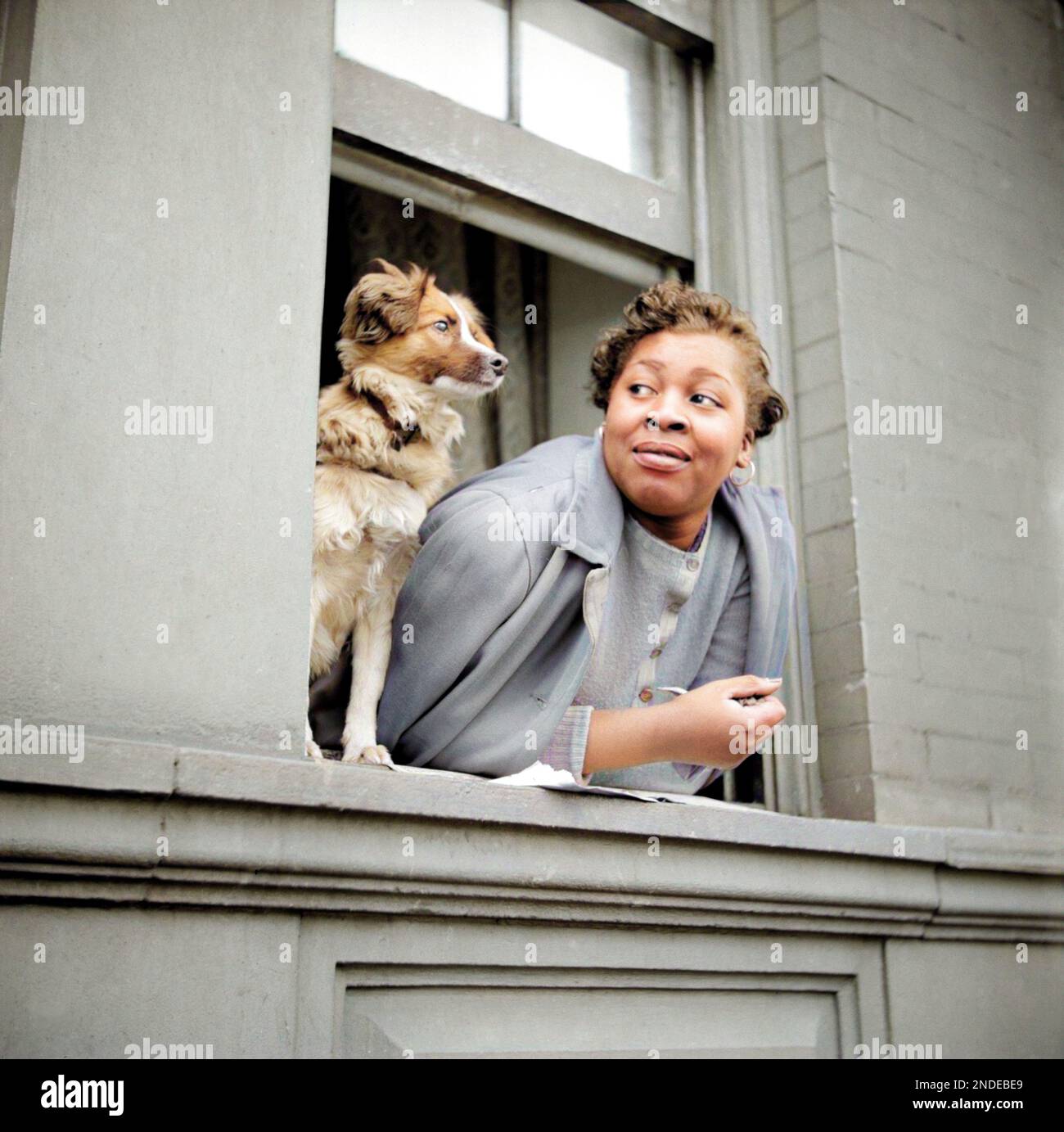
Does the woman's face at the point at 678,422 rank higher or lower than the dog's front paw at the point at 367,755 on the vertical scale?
higher

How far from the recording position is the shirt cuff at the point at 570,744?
2.41 metres

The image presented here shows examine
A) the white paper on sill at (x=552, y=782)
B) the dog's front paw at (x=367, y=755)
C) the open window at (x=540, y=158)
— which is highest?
the open window at (x=540, y=158)

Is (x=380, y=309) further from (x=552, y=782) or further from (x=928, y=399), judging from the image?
(x=928, y=399)

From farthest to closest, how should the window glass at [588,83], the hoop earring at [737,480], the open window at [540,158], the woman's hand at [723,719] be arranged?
the window glass at [588,83] < the open window at [540,158] < the hoop earring at [737,480] < the woman's hand at [723,719]

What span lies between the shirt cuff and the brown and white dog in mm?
305

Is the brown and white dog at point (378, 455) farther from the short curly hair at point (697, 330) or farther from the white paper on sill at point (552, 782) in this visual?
the short curly hair at point (697, 330)

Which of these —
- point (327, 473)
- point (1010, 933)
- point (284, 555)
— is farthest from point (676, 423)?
point (1010, 933)

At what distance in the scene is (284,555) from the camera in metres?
2.11

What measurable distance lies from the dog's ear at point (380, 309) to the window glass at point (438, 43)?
681mm

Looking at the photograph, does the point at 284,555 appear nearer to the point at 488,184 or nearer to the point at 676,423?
the point at 676,423

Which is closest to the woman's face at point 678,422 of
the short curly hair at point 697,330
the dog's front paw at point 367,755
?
the short curly hair at point 697,330

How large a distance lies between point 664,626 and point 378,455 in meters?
0.68

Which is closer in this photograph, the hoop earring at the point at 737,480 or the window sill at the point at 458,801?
the window sill at the point at 458,801

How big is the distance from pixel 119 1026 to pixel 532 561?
40.9 inches
